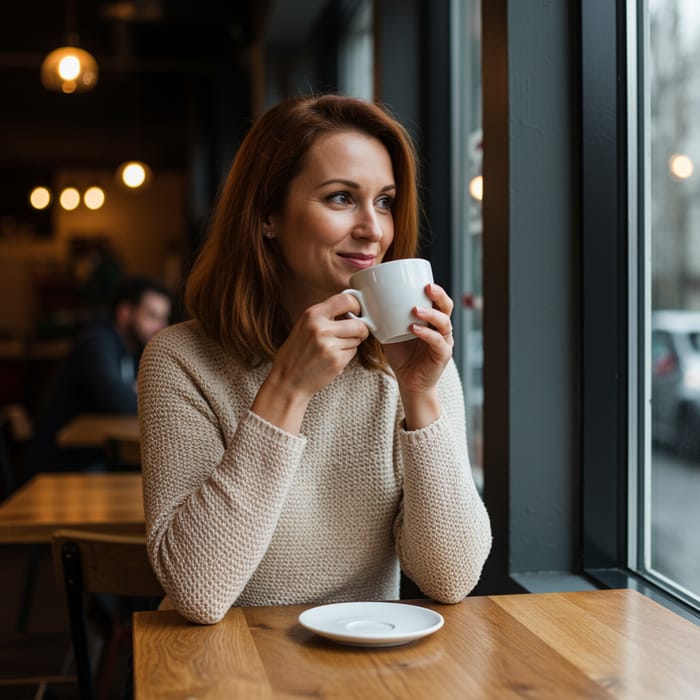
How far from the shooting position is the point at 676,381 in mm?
1749

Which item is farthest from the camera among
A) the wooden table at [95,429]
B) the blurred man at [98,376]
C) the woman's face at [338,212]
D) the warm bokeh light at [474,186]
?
the blurred man at [98,376]

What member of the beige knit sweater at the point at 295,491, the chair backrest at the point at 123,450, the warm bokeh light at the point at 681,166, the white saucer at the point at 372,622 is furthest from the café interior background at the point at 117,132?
the white saucer at the point at 372,622

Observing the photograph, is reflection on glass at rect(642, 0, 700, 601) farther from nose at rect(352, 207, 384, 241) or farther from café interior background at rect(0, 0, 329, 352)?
café interior background at rect(0, 0, 329, 352)

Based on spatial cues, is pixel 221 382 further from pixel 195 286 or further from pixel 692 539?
pixel 692 539

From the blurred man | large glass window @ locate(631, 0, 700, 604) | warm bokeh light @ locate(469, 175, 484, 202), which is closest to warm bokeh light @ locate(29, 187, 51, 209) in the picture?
the blurred man

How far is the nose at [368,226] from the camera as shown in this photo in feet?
5.25

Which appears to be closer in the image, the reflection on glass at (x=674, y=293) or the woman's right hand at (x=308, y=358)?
the woman's right hand at (x=308, y=358)

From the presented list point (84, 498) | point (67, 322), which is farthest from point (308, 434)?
point (67, 322)

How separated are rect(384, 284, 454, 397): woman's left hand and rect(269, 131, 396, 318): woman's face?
0.16 metres

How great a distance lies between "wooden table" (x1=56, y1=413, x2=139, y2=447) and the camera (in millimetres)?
3820

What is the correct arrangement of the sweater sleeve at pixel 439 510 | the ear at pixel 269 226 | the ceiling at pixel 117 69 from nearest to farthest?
the sweater sleeve at pixel 439 510, the ear at pixel 269 226, the ceiling at pixel 117 69

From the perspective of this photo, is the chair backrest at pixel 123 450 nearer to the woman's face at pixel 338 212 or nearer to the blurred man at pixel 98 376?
the blurred man at pixel 98 376

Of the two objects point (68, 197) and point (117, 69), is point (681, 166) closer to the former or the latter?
point (117, 69)

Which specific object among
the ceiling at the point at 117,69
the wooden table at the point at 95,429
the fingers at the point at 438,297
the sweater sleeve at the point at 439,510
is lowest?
the wooden table at the point at 95,429
